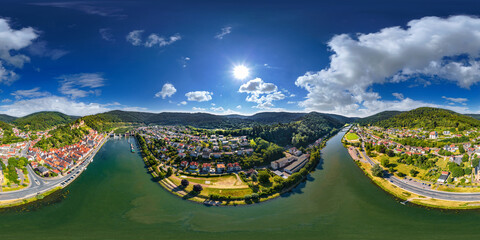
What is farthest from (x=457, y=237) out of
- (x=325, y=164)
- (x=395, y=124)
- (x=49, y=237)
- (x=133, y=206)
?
(x=395, y=124)

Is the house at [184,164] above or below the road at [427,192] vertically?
above

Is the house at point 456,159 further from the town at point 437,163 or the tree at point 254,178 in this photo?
the tree at point 254,178

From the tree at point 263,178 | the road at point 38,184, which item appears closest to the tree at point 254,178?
the tree at point 263,178

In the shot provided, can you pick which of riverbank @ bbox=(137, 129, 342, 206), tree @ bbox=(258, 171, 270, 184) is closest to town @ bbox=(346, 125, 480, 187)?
riverbank @ bbox=(137, 129, 342, 206)

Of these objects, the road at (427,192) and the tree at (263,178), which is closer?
the road at (427,192)

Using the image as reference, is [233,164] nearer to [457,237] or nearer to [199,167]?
[199,167]

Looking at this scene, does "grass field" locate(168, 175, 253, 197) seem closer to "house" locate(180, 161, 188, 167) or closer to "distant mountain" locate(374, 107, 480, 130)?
"house" locate(180, 161, 188, 167)

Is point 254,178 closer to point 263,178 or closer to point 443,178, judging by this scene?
point 263,178
